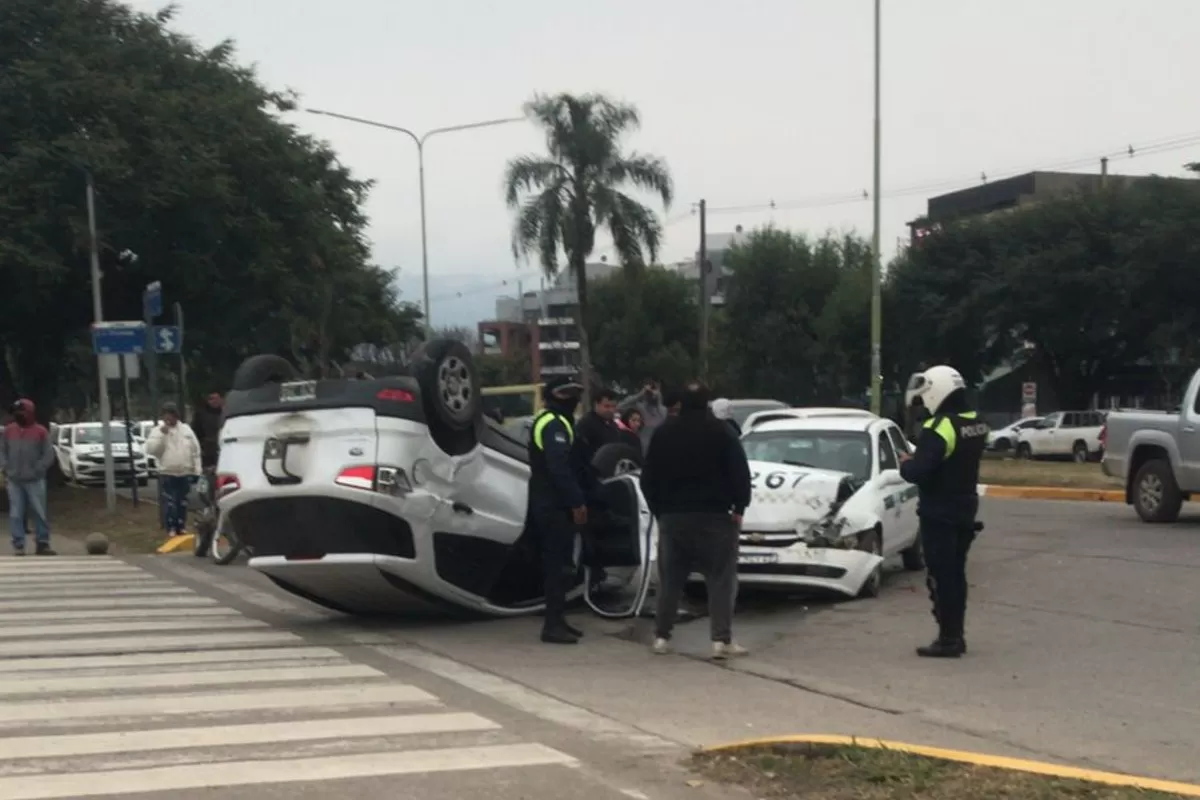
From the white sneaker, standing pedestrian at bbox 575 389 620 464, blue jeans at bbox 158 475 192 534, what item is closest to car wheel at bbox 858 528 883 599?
standing pedestrian at bbox 575 389 620 464

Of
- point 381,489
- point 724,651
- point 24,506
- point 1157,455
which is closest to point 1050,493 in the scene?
point 1157,455

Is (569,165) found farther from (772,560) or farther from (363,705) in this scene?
(363,705)

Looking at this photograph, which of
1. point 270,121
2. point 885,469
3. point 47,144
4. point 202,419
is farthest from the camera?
point 270,121

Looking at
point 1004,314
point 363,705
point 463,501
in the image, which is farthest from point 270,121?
point 1004,314

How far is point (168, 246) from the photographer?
2944 centimetres

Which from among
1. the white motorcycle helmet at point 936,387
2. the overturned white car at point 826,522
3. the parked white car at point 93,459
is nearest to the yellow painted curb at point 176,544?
the overturned white car at point 826,522

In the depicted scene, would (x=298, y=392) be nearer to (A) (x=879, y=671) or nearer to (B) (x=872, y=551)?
(A) (x=879, y=671)

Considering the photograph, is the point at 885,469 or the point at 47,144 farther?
the point at 47,144

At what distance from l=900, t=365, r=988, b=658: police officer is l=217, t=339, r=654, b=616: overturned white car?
261 centimetres

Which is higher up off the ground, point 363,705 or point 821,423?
point 821,423

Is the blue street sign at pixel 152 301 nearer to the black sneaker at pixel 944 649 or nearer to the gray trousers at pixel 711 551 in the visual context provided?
the gray trousers at pixel 711 551

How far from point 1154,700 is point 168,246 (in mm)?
24146

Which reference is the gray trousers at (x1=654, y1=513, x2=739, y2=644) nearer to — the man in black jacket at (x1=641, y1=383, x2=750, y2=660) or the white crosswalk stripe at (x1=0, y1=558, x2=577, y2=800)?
the man in black jacket at (x1=641, y1=383, x2=750, y2=660)

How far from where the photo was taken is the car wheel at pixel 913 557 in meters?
15.1
